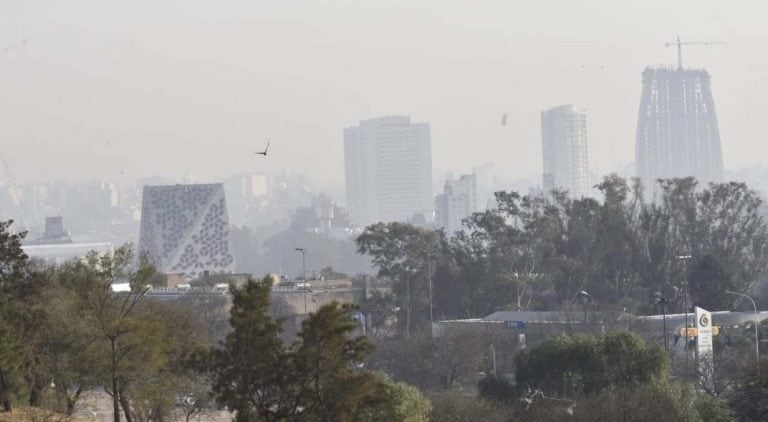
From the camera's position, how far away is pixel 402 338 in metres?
49.9

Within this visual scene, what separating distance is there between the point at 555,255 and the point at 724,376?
19533mm

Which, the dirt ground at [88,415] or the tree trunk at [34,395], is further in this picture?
the tree trunk at [34,395]

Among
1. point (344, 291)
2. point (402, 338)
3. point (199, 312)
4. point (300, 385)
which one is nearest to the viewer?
point (300, 385)

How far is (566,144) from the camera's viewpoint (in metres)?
173

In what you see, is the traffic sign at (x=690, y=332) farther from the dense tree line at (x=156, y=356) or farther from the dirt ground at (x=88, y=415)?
the dense tree line at (x=156, y=356)

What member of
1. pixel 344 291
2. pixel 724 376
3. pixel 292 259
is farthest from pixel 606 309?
pixel 292 259

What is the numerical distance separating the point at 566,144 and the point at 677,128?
19422 millimetres

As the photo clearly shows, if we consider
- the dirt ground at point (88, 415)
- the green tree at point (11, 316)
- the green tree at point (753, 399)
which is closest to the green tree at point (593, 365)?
the green tree at point (753, 399)

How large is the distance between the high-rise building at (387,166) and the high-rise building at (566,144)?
1567cm

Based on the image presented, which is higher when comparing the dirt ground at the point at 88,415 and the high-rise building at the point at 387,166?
the high-rise building at the point at 387,166

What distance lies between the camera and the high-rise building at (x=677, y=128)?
185000 millimetres

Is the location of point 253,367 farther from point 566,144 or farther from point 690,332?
point 566,144

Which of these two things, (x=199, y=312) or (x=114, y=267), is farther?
(x=199, y=312)

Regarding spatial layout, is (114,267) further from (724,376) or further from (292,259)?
(292,259)
